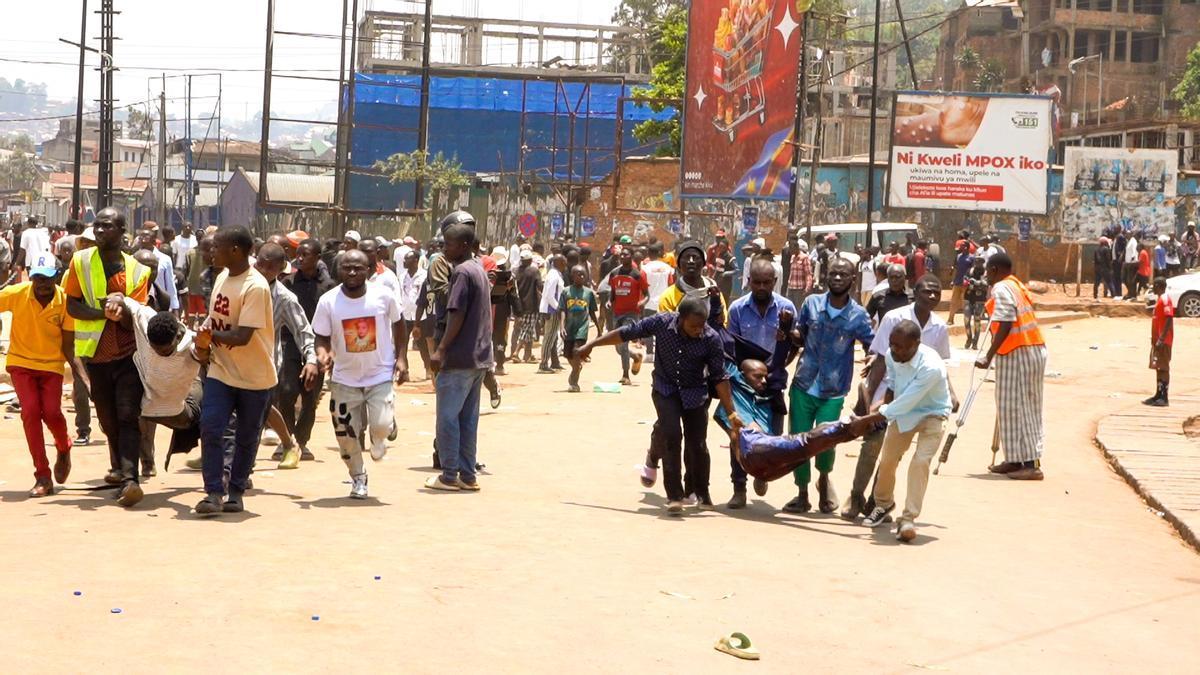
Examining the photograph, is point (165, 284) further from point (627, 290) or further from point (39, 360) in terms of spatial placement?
point (627, 290)

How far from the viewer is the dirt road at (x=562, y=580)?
5.73 meters

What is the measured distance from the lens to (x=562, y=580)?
22.9ft

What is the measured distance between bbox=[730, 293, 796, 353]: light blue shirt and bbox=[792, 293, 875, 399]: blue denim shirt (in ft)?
0.63

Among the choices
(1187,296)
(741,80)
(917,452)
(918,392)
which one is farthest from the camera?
(741,80)

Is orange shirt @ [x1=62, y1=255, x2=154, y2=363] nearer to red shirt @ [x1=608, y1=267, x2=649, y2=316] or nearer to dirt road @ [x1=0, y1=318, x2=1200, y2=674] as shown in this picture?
dirt road @ [x1=0, y1=318, x2=1200, y2=674]

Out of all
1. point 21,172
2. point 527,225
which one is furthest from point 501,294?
point 21,172

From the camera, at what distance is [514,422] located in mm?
14188

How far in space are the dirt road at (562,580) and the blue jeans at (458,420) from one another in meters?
0.23

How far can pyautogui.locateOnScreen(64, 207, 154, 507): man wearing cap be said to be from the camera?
871 centimetres

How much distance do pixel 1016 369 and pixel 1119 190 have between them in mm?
29326

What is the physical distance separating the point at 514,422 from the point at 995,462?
4377 mm

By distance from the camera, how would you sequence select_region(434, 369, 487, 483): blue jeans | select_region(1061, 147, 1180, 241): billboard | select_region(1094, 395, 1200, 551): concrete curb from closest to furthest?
select_region(434, 369, 487, 483): blue jeans < select_region(1094, 395, 1200, 551): concrete curb < select_region(1061, 147, 1180, 241): billboard

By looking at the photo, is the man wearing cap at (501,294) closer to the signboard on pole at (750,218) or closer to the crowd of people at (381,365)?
the crowd of people at (381,365)

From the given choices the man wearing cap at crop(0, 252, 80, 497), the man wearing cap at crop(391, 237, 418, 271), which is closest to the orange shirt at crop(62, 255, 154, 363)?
the man wearing cap at crop(0, 252, 80, 497)
